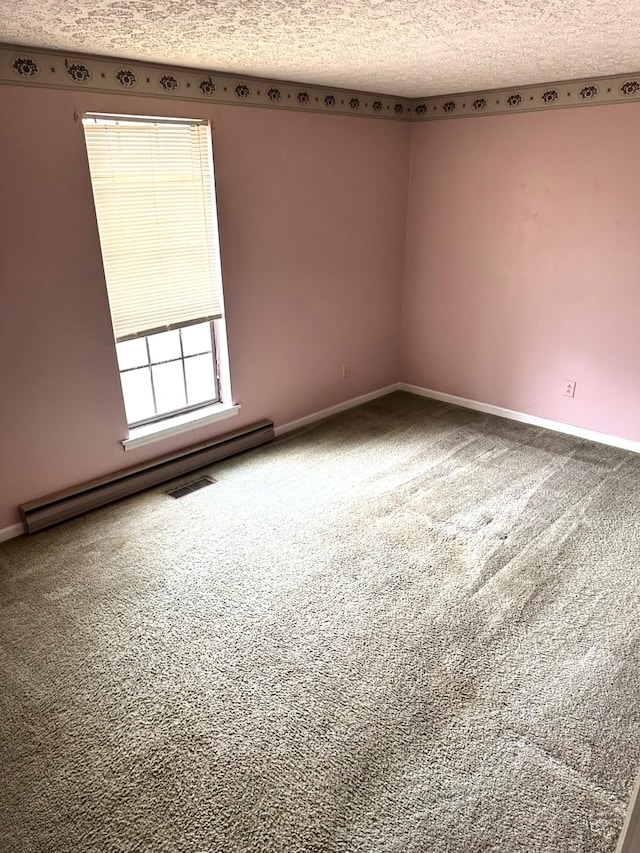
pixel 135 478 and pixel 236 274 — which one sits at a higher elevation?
pixel 236 274

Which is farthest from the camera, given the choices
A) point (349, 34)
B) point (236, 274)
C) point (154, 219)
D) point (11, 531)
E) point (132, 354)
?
point (236, 274)

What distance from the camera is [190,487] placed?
3525 mm

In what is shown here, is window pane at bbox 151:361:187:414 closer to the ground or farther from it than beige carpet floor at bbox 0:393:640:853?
farther from it

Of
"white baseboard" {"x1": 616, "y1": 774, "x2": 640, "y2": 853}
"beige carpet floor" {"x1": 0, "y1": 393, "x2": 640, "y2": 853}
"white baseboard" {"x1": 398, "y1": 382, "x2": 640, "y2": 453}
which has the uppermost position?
"white baseboard" {"x1": 616, "y1": 774, "x2": 640, "y2": 853}

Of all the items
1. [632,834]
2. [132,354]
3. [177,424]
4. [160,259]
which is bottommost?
[177,424]

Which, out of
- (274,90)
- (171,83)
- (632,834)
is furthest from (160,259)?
(632,834)

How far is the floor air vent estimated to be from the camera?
136 inches

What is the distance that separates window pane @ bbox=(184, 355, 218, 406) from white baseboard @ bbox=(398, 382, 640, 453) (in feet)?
6.46

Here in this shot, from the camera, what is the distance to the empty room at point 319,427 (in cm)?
184

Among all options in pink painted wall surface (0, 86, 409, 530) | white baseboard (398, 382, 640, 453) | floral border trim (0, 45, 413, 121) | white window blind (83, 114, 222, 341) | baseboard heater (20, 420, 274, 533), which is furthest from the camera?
white baseboard (398, 382, 640, 453)

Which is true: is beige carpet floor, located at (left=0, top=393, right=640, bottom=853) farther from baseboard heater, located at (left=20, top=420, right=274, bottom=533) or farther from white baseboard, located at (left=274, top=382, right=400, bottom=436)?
white baseboard, located at (left=274, top=382, right=400, bottom=436)

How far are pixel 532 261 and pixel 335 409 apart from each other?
5.91 ft

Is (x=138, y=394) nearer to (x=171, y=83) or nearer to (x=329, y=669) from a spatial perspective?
(x=171, y=83)

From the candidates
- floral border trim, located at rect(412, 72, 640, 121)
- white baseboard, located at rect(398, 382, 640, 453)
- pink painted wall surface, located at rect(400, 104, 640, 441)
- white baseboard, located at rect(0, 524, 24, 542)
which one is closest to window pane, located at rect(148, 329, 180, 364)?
white baseboard, located at rect(0, 524, 24, 542)
